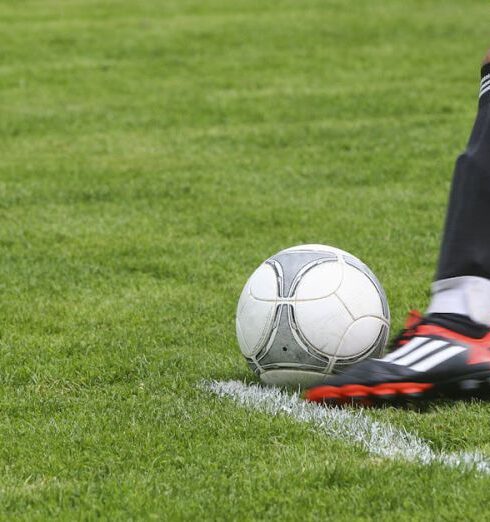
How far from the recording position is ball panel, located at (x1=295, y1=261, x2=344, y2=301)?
13.4ft

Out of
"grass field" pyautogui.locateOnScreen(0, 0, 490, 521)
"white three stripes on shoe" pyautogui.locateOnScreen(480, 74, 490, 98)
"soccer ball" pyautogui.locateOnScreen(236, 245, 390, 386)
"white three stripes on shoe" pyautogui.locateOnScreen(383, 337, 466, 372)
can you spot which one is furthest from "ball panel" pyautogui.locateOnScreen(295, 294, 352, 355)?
"white three stripes on shoe" pyautogui.locateOnScreen(480, 74, 490, 98)

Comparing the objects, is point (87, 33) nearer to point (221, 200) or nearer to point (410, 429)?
point (221, 200)

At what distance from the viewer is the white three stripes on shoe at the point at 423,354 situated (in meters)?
3.77

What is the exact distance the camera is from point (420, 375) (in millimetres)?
3754

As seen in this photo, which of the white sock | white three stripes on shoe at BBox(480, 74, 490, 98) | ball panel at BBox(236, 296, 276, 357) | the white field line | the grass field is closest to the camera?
the grass field

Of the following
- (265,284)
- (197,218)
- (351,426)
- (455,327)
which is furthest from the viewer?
(197,218)

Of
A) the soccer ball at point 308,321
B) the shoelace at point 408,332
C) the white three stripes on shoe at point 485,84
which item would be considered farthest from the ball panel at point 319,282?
the white three stripes on shoe at point 485,84

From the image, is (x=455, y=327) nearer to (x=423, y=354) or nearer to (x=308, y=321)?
(x=423, y=354)

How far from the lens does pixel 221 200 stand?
311 inches

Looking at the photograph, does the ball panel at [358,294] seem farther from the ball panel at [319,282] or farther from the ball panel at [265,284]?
the ball panel at [265,284]

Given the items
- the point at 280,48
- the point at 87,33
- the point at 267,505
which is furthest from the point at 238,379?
the point at 87,33

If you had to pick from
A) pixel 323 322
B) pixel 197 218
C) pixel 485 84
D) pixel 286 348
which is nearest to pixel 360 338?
pixel 323 322

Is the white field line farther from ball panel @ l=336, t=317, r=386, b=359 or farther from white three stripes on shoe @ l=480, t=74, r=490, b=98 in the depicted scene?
white three stripes on shoe @ l=480, t=74, r=490, b=98

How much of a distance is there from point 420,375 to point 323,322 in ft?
1.45
